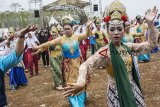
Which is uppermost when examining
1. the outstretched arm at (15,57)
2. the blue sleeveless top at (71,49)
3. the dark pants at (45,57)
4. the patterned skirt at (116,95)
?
the outstretched arm at (15,57)

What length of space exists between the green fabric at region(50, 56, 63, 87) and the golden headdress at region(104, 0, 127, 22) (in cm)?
607

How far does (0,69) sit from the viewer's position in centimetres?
370

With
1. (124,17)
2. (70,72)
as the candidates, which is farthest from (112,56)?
(70,72)

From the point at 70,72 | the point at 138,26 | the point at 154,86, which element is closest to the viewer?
the point at 70,72

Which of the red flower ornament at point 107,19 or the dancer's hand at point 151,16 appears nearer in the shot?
the dancer's hand at point 151,16

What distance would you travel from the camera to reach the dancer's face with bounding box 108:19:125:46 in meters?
3.97

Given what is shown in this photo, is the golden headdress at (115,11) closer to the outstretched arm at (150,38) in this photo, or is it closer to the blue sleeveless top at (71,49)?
the outstretched arm at (150,38)

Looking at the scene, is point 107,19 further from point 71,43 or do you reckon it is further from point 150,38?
point 71,43

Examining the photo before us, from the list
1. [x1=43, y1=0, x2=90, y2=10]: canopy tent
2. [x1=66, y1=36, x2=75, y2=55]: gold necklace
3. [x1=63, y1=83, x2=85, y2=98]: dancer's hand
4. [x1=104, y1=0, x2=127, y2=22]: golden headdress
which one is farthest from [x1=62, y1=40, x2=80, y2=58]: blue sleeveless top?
[x1=43, y1=0, x2=90, y2=10]: canopy tent

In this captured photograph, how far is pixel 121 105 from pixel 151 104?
3540 mm

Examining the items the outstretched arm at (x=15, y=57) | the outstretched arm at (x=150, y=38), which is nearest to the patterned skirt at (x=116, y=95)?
the outstretched arm at (x=150, y=38)

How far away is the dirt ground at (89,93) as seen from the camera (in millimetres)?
7933

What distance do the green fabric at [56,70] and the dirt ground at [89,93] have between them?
314 mm

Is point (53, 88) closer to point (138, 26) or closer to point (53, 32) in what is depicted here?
point (53, 32)
